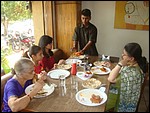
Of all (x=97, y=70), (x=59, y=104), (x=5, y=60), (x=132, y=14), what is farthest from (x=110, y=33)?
(x=59, y=104)

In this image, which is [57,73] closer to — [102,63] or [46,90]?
[46,90]

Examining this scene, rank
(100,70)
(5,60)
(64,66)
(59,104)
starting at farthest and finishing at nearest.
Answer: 1. (5,60)
2. (64,66)
3. (100,70)
4. (59,104)

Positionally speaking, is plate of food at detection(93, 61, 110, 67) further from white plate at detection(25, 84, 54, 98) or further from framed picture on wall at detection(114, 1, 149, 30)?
framed picture on wall at detection(114, 1, 149, 30)

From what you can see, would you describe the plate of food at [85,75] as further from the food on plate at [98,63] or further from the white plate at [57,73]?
the food on plate at [98,63]

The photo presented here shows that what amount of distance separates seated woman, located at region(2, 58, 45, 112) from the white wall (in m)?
2.76

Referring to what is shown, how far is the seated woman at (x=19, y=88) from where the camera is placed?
128cm

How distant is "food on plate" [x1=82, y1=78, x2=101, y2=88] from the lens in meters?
1.69

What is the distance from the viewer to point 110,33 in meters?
3.94

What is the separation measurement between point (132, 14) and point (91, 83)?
98.1 inches

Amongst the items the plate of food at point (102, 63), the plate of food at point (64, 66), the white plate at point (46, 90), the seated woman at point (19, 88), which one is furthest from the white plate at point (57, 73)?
the plate of food at point (102, 63)

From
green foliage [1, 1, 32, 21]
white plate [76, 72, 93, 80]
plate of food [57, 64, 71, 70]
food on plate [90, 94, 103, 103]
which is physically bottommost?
food on plate [90, 94, 103, 103]

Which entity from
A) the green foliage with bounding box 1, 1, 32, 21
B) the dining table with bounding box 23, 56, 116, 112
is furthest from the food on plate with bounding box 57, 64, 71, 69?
the green foliage with bounding box 1, 1, 32, 21

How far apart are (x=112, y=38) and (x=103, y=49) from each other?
1.14ft

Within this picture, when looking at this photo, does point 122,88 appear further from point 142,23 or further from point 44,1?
point 44,1
